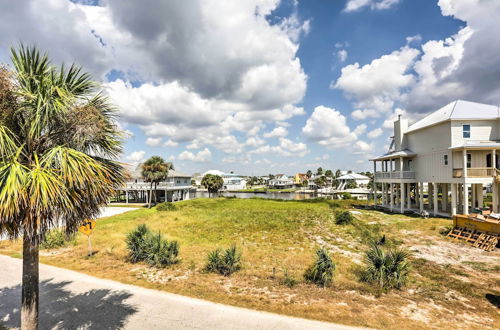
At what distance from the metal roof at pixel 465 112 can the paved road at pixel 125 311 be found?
24.9 meters

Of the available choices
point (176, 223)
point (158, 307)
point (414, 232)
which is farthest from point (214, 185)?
point (158, 307)

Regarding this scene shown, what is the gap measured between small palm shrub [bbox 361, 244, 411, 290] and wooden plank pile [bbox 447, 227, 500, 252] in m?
9.22

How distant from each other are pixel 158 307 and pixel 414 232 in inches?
769

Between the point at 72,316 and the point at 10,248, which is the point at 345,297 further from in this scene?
the point at 10,248

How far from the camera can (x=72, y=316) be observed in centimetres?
767

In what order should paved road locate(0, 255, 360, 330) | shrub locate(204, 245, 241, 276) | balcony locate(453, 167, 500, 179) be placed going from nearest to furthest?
paved road locate(0, 255, 360, 330) → shrub locate(204, 245, 241, 276) → balcony locate(453, 167, 500, 179)

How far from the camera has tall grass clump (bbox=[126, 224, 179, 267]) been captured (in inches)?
482

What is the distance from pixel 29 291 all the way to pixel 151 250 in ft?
24.1

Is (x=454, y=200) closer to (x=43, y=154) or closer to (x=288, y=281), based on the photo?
(x=288, y=281)

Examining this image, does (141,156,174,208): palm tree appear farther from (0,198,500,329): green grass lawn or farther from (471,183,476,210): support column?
(471,183,476,210): support column

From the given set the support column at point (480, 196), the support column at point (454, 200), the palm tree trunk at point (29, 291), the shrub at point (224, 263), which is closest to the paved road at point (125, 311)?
the palm tree trunk at point (29, 291)

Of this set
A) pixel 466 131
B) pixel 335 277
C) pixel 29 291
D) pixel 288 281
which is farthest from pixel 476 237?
pixel 29 291

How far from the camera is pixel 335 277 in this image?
419 inches

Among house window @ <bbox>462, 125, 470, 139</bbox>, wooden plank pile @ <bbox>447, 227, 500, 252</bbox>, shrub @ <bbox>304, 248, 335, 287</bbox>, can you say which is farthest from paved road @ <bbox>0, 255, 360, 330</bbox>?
house window @ <bbox>462, 125, 470, 139</bbox>
